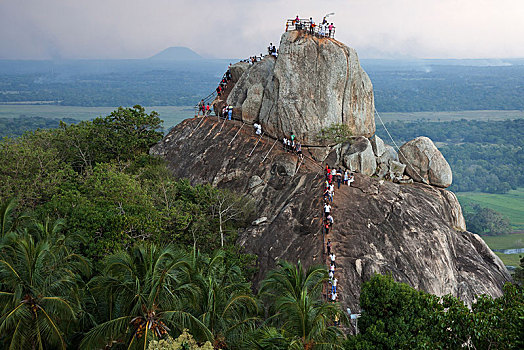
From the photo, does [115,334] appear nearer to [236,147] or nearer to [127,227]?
[127,227]

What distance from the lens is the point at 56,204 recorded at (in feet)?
110

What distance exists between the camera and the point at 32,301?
59.4 ft

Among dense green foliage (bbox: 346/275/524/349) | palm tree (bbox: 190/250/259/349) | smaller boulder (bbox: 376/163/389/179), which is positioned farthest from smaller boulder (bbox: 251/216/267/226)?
dense green foliage (bbox: 346/275/524/349)

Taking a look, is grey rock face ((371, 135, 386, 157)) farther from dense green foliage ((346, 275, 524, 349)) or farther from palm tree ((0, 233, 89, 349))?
palm tree ((0, 233, 89, 349))

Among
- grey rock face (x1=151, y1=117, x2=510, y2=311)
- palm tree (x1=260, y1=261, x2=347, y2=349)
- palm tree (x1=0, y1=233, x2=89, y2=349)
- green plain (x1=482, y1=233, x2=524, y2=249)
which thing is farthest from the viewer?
green plain (x1=482, y1=233, x2=524, y2=249)

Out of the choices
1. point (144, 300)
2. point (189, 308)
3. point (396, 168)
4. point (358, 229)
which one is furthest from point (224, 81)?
point (144, 300)

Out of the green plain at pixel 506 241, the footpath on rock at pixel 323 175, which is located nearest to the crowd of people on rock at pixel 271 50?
the footpath on rock at pixel 323 175

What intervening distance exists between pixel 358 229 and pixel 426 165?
62.4ft

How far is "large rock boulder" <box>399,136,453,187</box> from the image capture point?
162 feet

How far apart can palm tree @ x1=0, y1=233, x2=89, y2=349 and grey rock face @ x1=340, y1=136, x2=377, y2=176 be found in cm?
3218

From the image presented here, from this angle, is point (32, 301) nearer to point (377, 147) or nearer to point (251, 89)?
point (251, 89)

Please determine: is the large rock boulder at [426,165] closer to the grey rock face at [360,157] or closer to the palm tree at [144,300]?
the grey rock face at [360,157]

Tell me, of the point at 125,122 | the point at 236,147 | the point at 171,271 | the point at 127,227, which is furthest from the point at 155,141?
the point at 171,271

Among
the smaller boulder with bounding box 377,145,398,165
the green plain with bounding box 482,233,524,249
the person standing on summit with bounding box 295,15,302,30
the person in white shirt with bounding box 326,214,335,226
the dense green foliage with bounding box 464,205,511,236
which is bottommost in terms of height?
the green plain with bounding box 482,233,524,249
